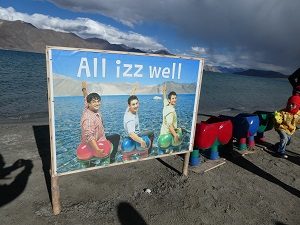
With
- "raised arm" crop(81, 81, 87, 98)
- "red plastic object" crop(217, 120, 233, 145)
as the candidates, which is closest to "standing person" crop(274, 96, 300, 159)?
"red plastic object" crop(217, 120, 233, 145)

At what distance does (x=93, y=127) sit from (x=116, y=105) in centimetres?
61

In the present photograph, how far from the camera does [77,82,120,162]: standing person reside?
493 centimetres

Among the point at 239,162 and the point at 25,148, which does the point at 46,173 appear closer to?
the point at 25,148

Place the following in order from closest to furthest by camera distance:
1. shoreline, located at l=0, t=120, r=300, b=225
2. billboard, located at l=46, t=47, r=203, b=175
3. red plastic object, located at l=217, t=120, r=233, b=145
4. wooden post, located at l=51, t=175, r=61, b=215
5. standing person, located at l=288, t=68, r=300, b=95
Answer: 1. billboard, located at l=46, t=47, r=203, b=175
2. wooden post, located at l=51, t=175, r=61, b=215
3. shoreline, located at l=0, t=120, r=300, b=225
4. red plastic object, located at l=217, t=120, r=233, b=145
5. standing person, located at l=288, t=68, r=300, b=95

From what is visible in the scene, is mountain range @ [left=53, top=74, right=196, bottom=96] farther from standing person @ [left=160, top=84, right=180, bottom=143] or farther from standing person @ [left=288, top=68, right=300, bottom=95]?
standing person @ [left=288, top=68, right=300, bottom=95]

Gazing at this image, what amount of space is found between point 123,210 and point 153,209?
1.98 ft

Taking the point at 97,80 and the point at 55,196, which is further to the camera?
the point at 55,196

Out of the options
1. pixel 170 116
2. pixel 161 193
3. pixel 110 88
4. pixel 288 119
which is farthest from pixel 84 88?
pixel 288 119

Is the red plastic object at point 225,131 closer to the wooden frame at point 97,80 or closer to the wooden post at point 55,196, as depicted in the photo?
the wooden frame at point 97,80

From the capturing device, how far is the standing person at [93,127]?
4930mm

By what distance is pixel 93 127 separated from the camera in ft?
16.9

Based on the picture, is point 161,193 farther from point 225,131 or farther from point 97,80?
point 97,80

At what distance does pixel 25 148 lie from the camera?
845 centimetres

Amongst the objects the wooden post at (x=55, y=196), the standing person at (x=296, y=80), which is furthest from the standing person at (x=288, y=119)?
the wooden post at (x=55, y=196)
